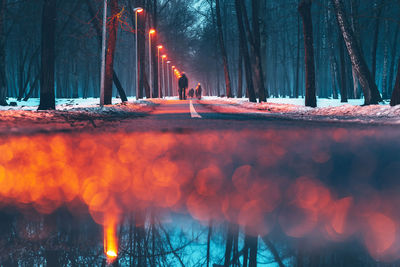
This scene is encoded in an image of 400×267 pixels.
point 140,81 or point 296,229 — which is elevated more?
point 140,81

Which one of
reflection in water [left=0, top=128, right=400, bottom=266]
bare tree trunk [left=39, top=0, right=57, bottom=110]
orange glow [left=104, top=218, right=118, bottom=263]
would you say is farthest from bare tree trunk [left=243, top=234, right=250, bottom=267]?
bare tree trunk [left=39, top=0, right=57, bottom=110]

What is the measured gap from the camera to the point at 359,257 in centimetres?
224

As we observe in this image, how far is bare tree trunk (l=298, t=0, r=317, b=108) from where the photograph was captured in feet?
70.4

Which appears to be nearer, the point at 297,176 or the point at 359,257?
the point at 359,257

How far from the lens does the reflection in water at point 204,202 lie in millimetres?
2279

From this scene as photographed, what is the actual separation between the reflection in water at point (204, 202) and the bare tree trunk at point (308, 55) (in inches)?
579

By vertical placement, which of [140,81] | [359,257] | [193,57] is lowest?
[359,257]

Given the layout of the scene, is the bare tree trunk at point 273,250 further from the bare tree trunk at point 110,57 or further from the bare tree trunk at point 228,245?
the bare tree trunk at point 110,57

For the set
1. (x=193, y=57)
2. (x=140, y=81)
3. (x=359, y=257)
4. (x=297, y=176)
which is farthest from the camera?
(x=193, y=57)

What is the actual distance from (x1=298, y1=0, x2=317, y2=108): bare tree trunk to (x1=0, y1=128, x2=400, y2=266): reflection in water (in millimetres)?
14717

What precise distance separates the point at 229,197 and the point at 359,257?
1568 mm

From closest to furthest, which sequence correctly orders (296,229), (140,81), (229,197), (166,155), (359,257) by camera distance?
1. (359,257)
2. (296,229)
3. (229,197)
4. (166,155)
5. (140,81)

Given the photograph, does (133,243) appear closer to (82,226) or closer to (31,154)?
(82,226)

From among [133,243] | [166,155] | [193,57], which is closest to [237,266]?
[133,243]
